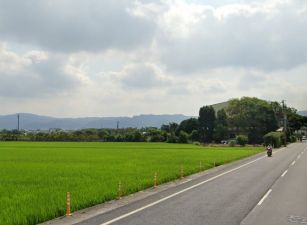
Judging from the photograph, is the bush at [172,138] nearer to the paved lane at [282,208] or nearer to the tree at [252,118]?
the tree at [252,118]

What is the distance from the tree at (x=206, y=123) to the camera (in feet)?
507

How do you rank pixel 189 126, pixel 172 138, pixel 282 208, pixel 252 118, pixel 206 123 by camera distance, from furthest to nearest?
pixel 189 126 → pixel 206 123 → pixel 172 138 → pixel 252 118 → pixel 282 208

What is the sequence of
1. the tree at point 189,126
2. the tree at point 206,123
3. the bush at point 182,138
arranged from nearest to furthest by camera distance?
1. the bush at point 182,138
2. the tree at point 206,123
3. the tree at point 189,126

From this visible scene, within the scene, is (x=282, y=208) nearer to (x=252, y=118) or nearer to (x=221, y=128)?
(x=252, y=118)

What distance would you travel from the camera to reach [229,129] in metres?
147

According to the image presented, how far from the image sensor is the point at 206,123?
155 meters

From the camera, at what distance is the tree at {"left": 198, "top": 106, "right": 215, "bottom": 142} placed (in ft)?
507

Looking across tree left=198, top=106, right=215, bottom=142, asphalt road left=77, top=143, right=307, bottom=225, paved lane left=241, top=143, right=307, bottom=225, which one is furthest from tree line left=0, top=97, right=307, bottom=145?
asphalt road left=77, top=143, right=307, bottom=225

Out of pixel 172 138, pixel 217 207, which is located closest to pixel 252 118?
pixel 172 138

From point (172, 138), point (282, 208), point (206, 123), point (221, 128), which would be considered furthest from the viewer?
point (206, 123)

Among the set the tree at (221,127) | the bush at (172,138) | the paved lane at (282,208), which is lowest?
the paved lane at (282,208)

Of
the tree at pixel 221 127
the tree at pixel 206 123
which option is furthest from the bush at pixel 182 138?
the tree at pixel 206 123

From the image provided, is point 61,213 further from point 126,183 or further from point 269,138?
point 269,138

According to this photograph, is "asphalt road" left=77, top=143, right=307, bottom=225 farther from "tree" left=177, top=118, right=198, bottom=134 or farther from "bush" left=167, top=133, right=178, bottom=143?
"tree" left=177, top=118, right=198, bottom=134
